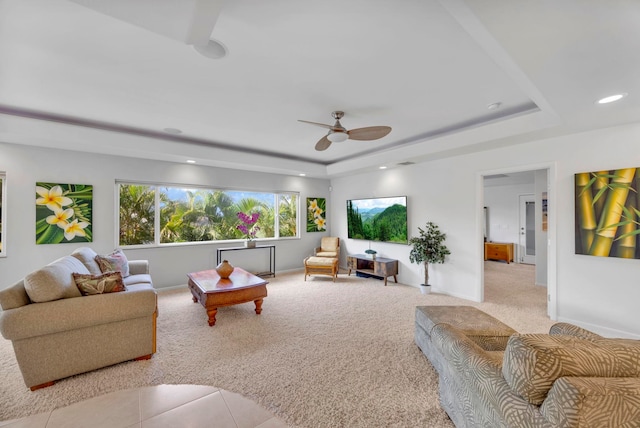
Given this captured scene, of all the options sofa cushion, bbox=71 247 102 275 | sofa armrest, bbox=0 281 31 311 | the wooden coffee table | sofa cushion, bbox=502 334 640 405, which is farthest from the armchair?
sofa cushion, bbox=502 334 640 405

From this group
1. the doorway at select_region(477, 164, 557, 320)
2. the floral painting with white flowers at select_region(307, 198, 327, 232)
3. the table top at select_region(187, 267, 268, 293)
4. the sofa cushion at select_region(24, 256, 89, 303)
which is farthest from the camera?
the floral painting with white flowers at select_region(307, 198, 327, 232)

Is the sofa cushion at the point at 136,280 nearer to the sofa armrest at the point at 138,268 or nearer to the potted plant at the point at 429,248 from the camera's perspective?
the sofa armrest at the point at 138,268

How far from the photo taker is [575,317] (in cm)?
332

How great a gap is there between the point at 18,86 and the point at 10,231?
2274 millimetres

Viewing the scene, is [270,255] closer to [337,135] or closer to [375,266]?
[375,266]

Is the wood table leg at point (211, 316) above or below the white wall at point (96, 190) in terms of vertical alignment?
below

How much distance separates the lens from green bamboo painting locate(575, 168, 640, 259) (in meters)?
2.93

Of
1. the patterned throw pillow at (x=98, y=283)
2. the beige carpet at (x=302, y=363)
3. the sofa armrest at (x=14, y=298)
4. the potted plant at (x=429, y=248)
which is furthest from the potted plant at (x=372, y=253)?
the sofa armrest at (x=14, y=298)

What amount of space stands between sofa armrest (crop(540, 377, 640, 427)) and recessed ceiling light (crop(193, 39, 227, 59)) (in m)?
2.65

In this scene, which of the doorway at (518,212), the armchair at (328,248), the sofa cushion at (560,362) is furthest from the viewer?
the armchair at (328,248)

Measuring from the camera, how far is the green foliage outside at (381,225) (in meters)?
5.35

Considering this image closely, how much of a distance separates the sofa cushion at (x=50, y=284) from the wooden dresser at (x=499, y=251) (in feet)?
29.8

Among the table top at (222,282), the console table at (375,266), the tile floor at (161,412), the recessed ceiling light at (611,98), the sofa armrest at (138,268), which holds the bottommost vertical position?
the tile floor at (161,412)

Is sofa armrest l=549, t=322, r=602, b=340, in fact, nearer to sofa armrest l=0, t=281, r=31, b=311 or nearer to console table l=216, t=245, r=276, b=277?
sofa armrest l=0, t=281, r=31, b=311
